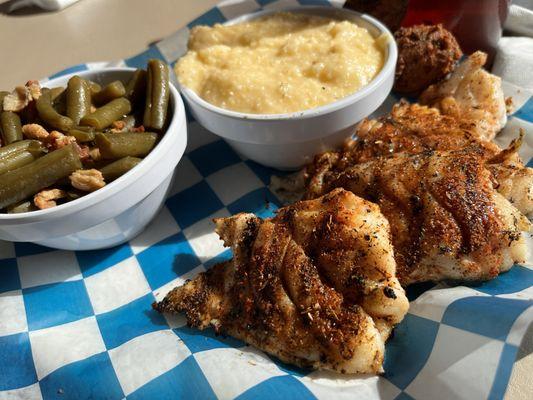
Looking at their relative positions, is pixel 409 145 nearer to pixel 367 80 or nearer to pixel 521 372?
pixel 367 80

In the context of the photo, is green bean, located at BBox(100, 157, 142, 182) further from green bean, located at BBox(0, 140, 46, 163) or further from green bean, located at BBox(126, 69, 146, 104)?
green bean, located at BBox(126, 69, 146, 104)

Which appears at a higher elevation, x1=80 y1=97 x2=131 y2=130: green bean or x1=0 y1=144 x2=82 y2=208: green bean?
x1=80 y1=97 x2=131 y2=130: green bean

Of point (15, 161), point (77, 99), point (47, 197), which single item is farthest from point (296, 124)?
point (15, 161)

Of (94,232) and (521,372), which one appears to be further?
(94,232)

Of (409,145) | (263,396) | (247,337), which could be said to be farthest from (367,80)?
(263,396)

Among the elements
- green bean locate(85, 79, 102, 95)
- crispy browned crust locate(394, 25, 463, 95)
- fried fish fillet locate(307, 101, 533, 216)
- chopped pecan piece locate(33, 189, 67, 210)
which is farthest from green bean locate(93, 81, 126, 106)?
crispy browned crust locate(394, 25, 463, 95)

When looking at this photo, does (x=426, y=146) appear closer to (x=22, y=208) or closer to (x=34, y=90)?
(x=22, y=208)
